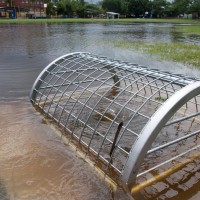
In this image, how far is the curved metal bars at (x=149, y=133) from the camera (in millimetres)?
4852

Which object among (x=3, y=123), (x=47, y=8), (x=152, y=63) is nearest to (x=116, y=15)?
(x=47, y=8)

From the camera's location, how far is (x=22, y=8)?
94.7m

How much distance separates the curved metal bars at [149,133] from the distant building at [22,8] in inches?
3583

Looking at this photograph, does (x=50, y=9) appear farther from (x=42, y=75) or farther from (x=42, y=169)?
(x=42, y=169)

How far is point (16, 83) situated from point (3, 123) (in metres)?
4.46

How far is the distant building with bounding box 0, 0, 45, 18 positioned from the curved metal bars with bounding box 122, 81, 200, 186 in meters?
91.0

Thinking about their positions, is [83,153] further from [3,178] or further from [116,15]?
[116,15]

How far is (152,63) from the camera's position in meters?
17.3

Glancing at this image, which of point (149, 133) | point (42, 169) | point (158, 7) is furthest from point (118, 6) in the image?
point (149, 133)

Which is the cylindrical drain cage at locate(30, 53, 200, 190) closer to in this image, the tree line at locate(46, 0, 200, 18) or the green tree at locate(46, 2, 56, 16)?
the green tree at locate(46, 2, 56, 16)

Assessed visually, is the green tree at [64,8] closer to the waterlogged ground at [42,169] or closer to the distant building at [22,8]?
the distant building at [22,8]

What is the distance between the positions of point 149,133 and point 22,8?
3823 inches

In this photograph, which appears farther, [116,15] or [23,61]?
[116,15]

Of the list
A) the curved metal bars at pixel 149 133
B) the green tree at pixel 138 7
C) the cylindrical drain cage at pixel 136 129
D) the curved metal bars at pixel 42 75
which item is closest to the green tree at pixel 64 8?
the green tree at pixel 138 7
